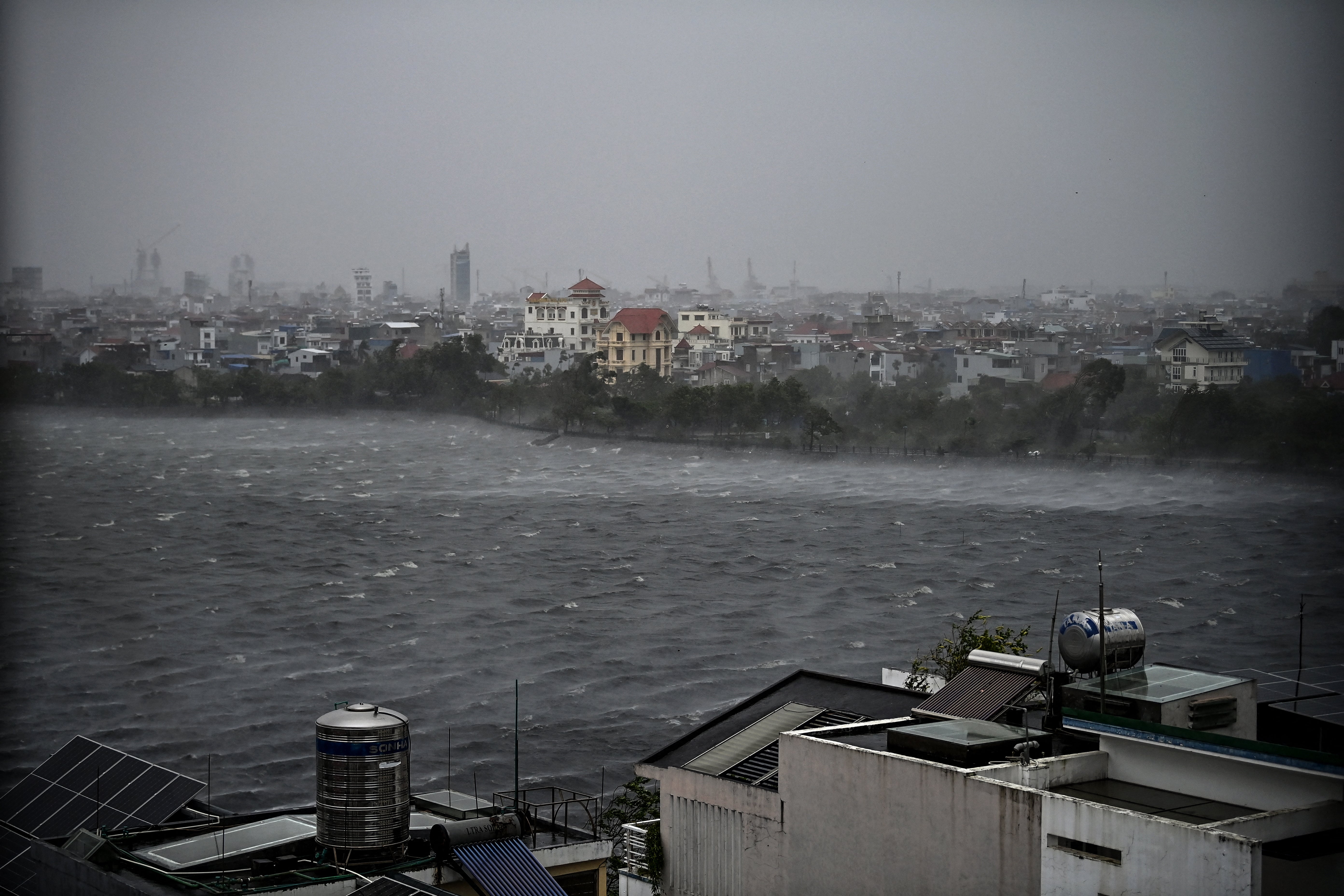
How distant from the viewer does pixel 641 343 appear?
34625mm

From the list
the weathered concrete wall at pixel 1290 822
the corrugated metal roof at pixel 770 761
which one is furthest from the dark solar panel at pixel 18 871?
the weathered concrete wall at pixel 1290 822

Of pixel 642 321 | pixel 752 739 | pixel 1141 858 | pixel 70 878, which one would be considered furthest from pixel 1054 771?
pixel 642 321

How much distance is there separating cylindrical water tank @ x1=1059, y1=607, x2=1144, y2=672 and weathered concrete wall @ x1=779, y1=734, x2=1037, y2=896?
0.58 meters

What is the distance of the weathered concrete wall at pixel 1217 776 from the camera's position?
2348 mm

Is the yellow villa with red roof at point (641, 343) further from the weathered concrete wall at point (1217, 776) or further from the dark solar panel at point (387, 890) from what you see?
the dark solar panel at point (387, 890)

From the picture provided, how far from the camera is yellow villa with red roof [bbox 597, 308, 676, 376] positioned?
3434 centimetres

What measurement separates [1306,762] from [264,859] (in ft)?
6.14

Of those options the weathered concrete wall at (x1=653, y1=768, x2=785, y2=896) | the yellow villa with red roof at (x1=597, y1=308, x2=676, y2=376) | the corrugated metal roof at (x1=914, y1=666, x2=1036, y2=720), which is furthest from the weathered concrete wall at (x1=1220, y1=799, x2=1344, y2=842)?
the yellow villa with red roof at (x1=597, y1=308, x2=676, y2=376)

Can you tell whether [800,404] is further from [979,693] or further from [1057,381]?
[979,693]

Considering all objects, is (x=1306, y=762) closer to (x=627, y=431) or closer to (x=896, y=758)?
(x=896, y=758)

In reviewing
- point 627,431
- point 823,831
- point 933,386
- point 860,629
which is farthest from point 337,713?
point 933,386

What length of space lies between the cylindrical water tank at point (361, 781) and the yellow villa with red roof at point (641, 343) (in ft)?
103

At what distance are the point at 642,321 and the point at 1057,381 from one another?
10033mm

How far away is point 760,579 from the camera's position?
A: 18609 mm
